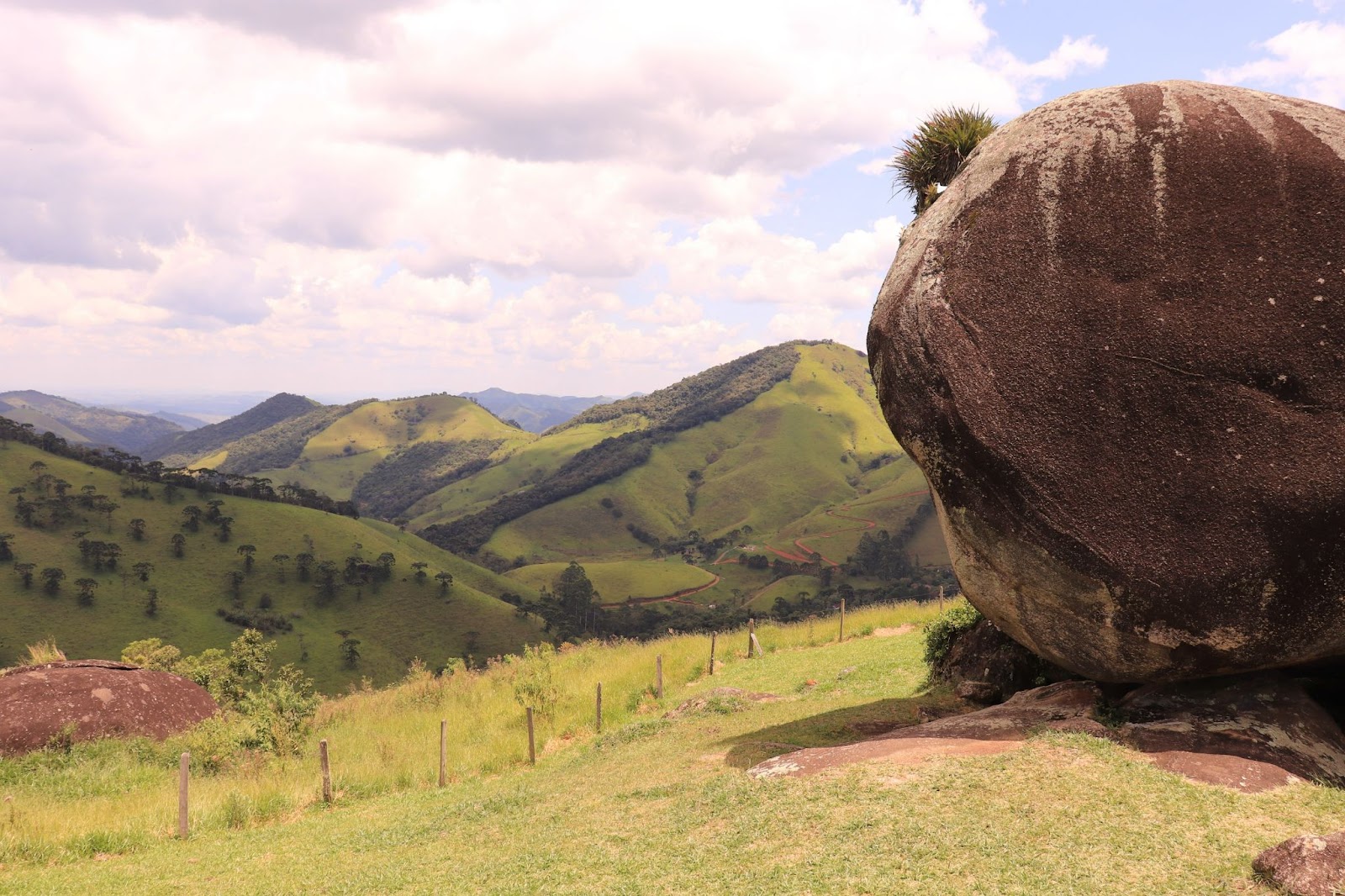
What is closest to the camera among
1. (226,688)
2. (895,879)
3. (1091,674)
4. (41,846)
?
(895,879)

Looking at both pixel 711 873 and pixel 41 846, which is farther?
pixel 41 846

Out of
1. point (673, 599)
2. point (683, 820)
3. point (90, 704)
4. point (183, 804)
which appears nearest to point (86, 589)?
point (673, 599)

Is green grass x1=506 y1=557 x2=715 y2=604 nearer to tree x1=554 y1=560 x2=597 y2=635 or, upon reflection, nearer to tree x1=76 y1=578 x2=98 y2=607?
tree x1=554 y1=560 x2=597 y2=635

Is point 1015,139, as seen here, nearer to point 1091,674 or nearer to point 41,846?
point 1091,674

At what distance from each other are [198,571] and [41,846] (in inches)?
5206

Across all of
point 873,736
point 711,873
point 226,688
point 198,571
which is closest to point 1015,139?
point 873,736

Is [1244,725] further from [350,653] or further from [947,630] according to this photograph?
[350,653]

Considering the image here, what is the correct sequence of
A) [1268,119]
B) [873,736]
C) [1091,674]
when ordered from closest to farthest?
[1268,119] → [1091,674] → [873,736]

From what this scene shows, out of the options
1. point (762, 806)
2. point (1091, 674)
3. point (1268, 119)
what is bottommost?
point (762, 806)

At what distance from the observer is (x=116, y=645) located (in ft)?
352

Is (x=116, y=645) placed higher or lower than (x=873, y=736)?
lower

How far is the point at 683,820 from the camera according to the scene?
14.0 metres

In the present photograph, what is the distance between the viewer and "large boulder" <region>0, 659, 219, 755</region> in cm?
2541

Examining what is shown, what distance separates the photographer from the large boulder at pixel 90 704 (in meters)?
25.4
